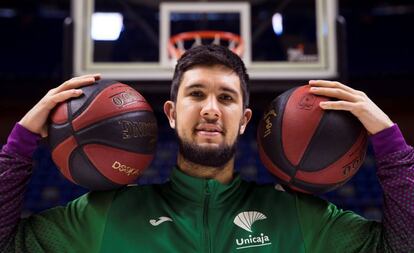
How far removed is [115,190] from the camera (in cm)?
244

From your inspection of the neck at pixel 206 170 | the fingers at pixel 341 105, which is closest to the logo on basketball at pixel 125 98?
the neck at pixel 206 170

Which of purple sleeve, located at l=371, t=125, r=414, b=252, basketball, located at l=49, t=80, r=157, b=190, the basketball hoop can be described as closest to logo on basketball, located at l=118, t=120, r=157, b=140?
basketball, located at l=49, t=80, r=157, b=190

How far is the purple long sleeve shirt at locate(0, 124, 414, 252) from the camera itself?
2.16 metres

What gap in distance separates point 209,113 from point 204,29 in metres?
3.17

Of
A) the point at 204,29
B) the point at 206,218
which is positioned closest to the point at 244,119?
the point at 206,218

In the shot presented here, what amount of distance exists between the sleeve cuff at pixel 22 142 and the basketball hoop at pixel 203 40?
2619mm

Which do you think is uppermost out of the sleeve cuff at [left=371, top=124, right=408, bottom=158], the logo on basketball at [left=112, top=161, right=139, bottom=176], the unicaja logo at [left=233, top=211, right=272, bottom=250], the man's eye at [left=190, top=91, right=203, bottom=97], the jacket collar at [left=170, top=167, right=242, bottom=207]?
the man's eye at [left=190, top=91, right=203, bottom=97]

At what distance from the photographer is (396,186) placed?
2180mm

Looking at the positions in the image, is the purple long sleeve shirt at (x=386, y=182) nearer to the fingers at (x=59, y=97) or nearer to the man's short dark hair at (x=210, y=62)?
the fingers at (x=59, y=97)

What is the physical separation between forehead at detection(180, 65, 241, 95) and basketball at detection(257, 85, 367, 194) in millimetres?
250

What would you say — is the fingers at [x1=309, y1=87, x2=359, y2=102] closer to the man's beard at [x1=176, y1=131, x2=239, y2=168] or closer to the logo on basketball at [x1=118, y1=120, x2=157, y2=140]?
the man's beard at [x1=176, y1=131, x2=239, y2=168]

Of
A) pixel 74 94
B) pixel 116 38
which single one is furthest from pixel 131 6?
pixel 74 94

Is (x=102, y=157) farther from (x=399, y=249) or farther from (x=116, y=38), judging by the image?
(x=116, y=38)

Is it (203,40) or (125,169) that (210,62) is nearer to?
(125,169)
